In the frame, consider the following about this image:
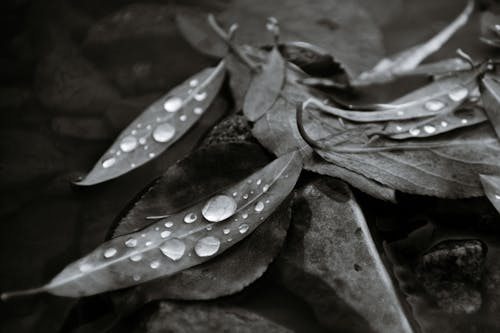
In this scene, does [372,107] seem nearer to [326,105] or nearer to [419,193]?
[326,105]

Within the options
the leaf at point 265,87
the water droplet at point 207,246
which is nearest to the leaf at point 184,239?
the water droplet at point 207,246

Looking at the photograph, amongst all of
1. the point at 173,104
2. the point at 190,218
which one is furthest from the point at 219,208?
the point at 173,104

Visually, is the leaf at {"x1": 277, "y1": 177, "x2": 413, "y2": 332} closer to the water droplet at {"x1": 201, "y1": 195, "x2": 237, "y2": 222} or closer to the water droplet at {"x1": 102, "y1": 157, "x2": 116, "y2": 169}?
the water droplet at {"x1": 201, "y1": 195, "x2": 237, "y2": 222}

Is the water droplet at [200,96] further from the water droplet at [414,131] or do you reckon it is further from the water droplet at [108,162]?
the water droplet at [414,131]

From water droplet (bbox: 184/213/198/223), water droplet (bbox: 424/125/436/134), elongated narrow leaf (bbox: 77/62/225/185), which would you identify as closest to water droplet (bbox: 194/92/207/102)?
elongated narrow leaf (bbox: 77/62/225/185)

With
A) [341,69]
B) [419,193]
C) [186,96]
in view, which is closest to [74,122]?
[186,96]

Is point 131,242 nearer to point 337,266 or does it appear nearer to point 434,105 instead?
point 337,266
